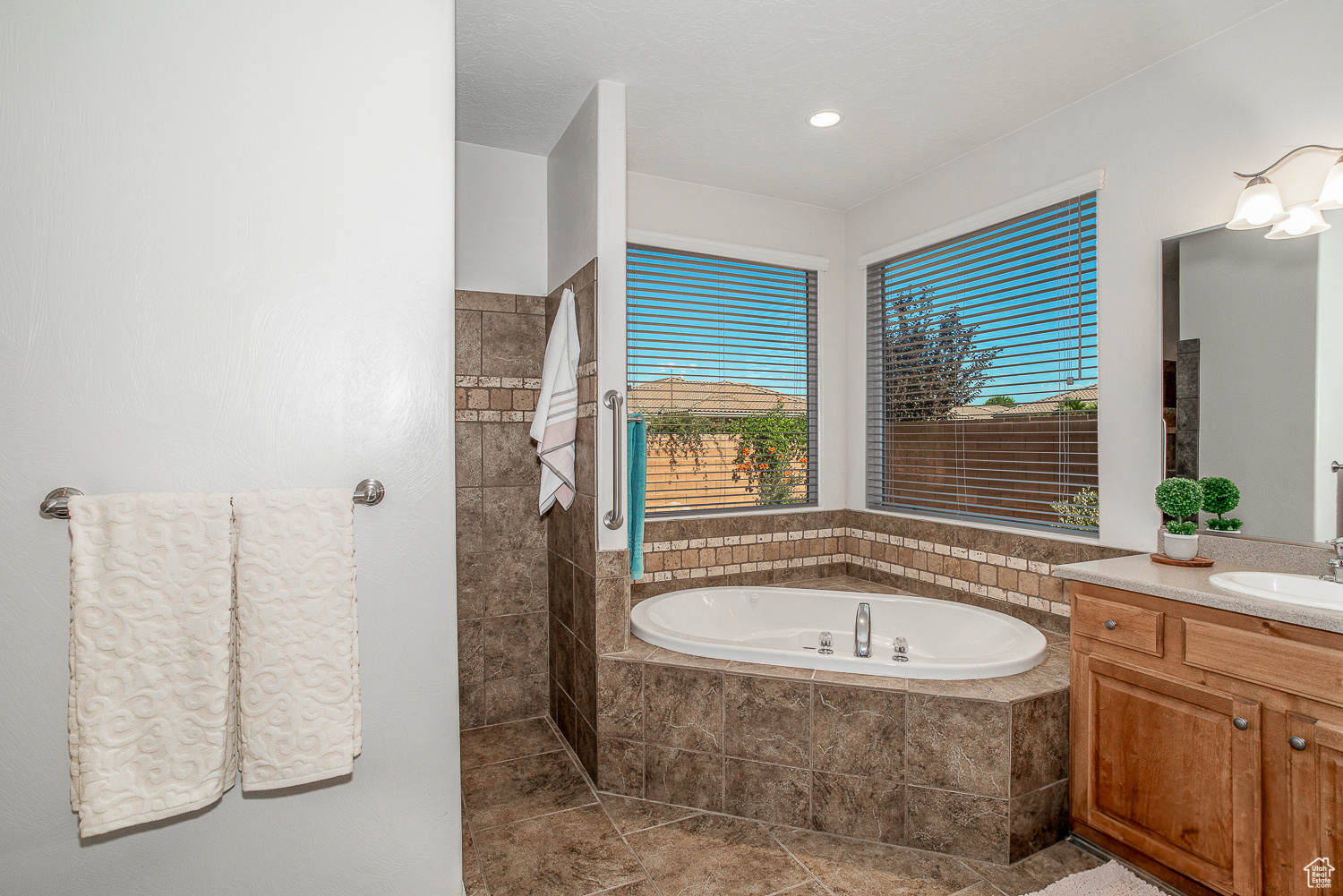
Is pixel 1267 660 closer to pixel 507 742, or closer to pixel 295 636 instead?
pixel 295 636

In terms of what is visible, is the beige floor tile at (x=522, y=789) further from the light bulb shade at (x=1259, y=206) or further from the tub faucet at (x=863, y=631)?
the light bulb shade at (x=1259, y=206)

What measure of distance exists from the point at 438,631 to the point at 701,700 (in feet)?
4.06

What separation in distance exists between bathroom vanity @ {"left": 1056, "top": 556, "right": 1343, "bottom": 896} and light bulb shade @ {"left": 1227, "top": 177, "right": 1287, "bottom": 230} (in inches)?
41.1

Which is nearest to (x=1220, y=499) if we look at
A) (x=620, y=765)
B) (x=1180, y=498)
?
(x=1180, y=498)

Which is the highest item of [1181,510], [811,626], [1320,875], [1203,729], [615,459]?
[615,459]

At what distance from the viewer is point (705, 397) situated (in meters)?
3.30

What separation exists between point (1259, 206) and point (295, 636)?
271cm

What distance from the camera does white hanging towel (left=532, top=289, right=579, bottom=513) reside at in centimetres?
253

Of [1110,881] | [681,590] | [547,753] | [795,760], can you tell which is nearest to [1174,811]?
[1110,881]

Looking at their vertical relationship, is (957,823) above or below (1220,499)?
below

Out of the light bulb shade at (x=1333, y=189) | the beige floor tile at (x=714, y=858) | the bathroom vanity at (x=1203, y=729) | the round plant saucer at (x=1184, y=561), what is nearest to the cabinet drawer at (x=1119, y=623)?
the bathroom vanity at (x=1203, y=729)

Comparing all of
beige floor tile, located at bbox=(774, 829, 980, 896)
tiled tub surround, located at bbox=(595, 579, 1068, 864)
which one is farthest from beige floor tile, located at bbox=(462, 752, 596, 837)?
beige floor tile, located at bbox=(774, 829, 980, 896)

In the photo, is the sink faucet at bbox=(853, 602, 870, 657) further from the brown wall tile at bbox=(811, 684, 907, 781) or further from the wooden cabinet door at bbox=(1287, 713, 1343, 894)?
the wooden cabinet door at bbox=(1287, 713, 1343, 894)

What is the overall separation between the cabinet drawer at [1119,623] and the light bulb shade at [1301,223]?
1.19 m
